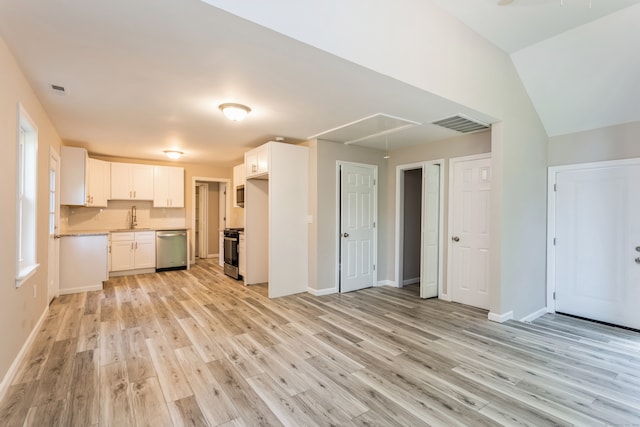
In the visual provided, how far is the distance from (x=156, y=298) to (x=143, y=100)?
293 cm

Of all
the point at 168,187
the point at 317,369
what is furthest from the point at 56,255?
the point at 317,369

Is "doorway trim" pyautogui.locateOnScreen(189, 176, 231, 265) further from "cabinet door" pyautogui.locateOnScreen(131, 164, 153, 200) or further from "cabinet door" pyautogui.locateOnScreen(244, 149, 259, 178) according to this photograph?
"cabinet door" pyautogui.locateOnScreen(244, 149, 259, 178)

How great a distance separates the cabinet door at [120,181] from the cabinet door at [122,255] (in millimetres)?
1007

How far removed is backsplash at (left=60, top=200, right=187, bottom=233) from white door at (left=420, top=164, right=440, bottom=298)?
5718mm

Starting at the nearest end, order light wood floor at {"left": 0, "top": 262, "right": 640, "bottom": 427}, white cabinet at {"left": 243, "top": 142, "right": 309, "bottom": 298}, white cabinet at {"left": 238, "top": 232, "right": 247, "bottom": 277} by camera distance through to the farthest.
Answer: light wood floor at {"left": 0, "top": 262, "right": 640, "bottom": 427} → white cabinet at {"left": 243, "top": 142, "right": 309, "bottom": 298} → white cabinet at {"left": 238, "top": 232, "right": 247, "bottom": 277}

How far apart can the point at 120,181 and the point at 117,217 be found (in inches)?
32.6

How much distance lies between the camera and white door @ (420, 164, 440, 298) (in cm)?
460

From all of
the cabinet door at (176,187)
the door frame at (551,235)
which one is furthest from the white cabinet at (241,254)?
the door frame at (551,235)

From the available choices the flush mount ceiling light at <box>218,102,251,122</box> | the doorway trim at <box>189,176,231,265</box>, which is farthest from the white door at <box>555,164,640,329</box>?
the doorway trim at <box>189,176,231,265</box>

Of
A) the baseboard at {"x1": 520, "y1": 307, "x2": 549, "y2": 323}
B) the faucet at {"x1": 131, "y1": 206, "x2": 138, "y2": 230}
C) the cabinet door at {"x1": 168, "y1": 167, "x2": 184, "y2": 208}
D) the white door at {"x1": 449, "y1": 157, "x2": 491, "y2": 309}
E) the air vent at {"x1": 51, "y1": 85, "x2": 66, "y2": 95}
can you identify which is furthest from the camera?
the cabinet door at {"x1": 168, "y1": 167, "x2": 184, "y2": 208}

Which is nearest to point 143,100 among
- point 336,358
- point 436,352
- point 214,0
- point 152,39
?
point 152,39

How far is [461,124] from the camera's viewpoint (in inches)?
148

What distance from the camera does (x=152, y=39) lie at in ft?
6.54

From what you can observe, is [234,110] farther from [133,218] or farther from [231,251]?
[133,218]
